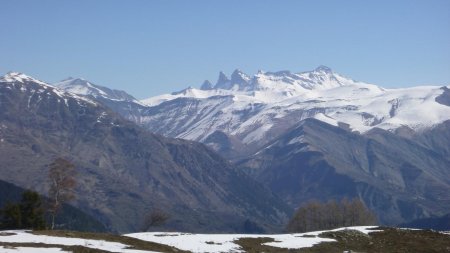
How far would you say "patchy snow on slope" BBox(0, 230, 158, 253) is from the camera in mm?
53562

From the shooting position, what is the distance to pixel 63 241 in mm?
55656

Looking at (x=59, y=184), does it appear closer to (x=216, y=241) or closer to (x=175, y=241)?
(x=175, y=241)

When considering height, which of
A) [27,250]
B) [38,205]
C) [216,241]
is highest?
[38,205]

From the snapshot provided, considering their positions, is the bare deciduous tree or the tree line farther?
the bare deciduous tree

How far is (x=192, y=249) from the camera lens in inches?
2427

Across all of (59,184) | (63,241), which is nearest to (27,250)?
(63,241)

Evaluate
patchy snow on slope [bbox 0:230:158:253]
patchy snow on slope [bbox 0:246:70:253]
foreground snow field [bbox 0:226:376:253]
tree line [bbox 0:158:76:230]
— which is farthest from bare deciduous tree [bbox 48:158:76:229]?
patchy snow on slope [bbox 0:246:70:253]

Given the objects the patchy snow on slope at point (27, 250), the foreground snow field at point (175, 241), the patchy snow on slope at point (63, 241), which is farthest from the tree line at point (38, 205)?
the patchy snow on slope at point (27, 250)

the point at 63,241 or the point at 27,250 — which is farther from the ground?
the point at 63,241

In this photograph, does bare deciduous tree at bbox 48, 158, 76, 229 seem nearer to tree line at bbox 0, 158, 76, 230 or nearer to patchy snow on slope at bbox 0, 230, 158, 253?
tree line at bbox 0, 158, 76, 230

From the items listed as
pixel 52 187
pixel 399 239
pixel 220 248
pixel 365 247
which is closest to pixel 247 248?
pixel 220 248

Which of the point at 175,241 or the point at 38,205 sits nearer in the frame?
the point at 175,241

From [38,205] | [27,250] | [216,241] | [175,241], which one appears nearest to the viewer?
[27,250]

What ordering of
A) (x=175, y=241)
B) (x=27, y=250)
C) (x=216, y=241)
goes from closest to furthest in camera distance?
1. (x=27, y=250)
2. (x=175, y=241)
3. (x=216, y=241)
